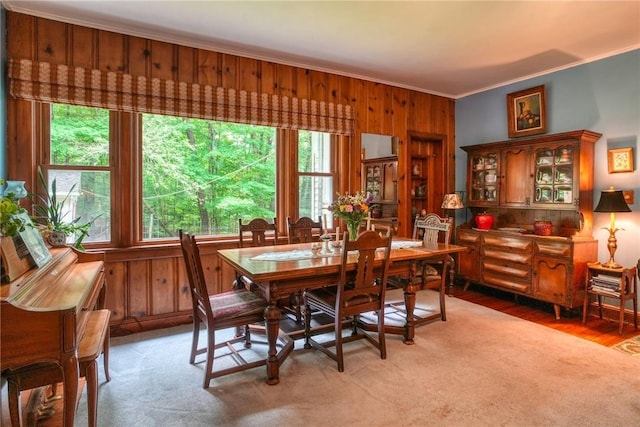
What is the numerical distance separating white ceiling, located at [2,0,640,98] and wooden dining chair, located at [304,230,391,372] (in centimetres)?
184

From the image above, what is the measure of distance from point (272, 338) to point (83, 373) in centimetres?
105

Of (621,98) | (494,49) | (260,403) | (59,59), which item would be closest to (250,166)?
(59,59)

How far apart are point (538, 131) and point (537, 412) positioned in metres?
3.32

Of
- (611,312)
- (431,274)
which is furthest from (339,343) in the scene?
(611,312)

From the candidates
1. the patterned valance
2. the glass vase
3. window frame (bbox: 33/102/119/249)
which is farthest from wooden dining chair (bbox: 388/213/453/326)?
window frame (bbox: 33/102/119/249)

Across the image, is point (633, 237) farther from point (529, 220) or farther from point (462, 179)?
point (462, 179)

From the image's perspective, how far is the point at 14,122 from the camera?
9.25 feet

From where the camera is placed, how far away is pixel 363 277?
2.63m

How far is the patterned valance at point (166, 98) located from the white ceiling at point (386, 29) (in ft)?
1.40

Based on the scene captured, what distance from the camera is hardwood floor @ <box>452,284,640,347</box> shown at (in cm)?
324

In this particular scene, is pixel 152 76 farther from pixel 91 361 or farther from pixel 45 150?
pixel 91 361

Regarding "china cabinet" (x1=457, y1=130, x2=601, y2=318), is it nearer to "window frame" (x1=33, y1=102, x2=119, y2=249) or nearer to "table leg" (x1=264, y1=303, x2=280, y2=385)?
"table leg" (x1=264, y1=303, x2=280, y2=385)

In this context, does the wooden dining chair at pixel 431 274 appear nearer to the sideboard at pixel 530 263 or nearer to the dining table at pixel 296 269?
the dining table at pixel 296 269

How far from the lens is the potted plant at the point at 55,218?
264cm
